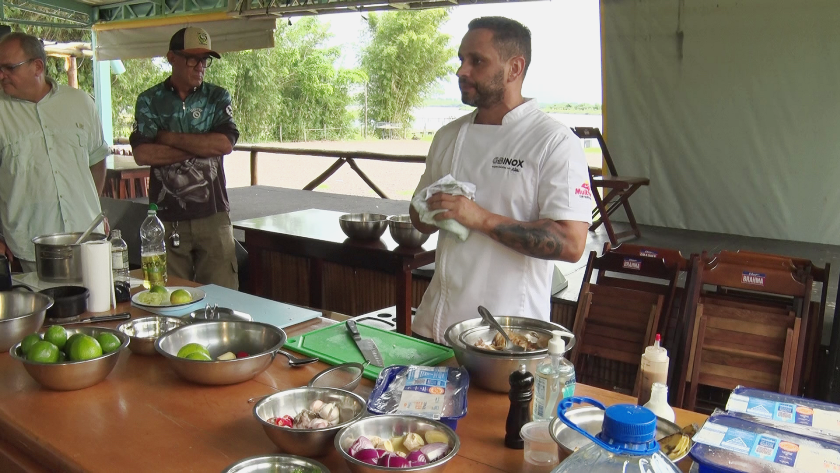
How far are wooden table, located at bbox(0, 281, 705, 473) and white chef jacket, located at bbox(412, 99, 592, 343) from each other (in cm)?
53

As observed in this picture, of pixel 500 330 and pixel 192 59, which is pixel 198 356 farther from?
pixel 192 59

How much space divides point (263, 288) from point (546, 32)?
8093 mm

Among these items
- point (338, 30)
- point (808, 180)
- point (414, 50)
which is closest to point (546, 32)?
point (808, 180)

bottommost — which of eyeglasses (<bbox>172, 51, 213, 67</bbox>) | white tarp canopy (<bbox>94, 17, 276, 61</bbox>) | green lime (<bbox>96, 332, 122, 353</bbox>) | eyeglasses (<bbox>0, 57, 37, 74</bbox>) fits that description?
green lime (<bbox>96, 332, 122, 353</bbox>)

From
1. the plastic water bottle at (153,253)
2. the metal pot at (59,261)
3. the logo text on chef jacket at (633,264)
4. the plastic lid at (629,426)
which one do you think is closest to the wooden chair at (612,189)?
the logo text on chef jacket at (633,264)

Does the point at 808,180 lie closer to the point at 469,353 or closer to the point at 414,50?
the point at 469,353

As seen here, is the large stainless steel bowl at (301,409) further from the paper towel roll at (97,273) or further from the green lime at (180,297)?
the paper towel roll at (97,273)

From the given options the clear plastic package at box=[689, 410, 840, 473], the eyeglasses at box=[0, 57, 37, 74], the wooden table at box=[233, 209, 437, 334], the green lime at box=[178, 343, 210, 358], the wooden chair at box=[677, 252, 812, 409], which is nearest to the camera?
the clear plastic package at box=[689, 410, 840, 473]

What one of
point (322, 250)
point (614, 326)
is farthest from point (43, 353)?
point (614, 326)

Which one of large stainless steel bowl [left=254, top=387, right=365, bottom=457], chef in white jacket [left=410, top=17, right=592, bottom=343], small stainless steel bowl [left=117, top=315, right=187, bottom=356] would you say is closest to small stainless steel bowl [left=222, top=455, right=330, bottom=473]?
large stainless steel bowl [left=254, top=387, right=365, bottom=457]

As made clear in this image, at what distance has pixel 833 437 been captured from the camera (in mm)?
1055

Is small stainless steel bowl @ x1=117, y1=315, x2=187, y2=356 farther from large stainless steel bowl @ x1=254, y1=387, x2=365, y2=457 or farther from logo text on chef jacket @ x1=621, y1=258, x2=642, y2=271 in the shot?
logo text on chef jacket @ x1=621, y1=258, x2=642, y2=271

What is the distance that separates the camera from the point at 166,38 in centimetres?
907

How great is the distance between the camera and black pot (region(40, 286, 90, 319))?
1980 mm
